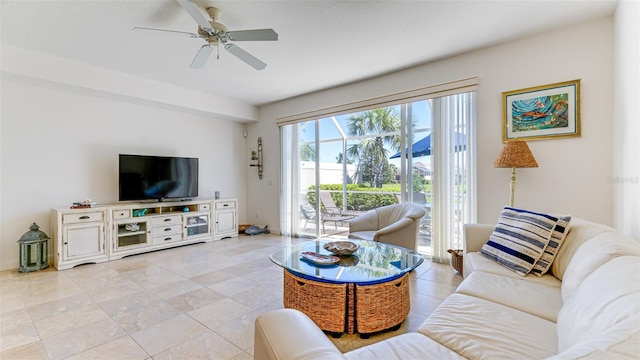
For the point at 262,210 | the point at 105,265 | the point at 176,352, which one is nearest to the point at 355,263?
the point at 176,352

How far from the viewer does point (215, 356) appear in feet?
5.65

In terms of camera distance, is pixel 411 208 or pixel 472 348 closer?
pixel 472 348

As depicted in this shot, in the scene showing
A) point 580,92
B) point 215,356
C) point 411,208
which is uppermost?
point 580,92

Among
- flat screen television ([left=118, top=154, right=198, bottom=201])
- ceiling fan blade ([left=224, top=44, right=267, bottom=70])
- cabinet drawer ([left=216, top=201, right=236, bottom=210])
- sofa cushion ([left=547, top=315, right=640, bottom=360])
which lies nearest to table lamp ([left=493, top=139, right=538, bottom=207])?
sofa cushion ([left=547, top=315, right=640, bottom=360])

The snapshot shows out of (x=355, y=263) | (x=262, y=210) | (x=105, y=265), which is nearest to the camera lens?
(x=355, y=263)

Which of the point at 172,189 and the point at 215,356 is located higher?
the point at 172,189

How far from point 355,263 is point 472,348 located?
3.95 ft

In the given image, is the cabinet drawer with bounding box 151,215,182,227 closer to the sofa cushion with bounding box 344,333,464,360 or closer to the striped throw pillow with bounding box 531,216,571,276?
the sofa cushion with bounding box 344,333,464,360

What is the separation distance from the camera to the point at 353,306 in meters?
1.93

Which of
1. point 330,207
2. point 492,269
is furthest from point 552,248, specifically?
point 330,207

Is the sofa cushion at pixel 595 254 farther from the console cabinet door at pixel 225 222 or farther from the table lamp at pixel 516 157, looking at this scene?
the console cabinet door at pixel 225 222

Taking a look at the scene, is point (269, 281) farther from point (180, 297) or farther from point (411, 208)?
point (411, 208)

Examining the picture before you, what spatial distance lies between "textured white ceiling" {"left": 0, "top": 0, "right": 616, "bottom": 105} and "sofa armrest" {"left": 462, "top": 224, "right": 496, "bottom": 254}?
188 cm

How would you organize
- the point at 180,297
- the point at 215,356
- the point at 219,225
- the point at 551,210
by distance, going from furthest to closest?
the point at 219,225 < the point at 551,210 < the point at 180,297 < the point at 215,356
